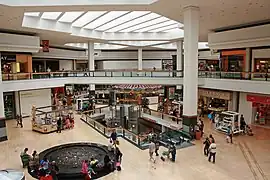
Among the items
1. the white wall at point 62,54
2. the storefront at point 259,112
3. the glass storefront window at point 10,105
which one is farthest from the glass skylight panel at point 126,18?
the white wall at point 62,54

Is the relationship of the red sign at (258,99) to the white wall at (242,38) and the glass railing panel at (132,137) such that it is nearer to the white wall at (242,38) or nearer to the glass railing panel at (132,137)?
the white wall at (242,38)

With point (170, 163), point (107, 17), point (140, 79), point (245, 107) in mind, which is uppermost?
point (107, 17)

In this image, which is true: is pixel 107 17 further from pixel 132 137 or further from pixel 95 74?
pixel 132 137

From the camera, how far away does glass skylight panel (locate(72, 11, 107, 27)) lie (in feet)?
60.8

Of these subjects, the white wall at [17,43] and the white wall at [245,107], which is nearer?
the white wall at [245,107]

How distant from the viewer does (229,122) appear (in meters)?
17.1

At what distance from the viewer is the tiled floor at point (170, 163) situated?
10.7 metres

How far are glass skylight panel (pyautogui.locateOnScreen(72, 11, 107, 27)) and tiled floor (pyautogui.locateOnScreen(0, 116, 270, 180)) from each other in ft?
29.1

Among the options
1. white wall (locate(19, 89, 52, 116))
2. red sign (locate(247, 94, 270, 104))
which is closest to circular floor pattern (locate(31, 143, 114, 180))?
red sign (locate(247, 94, 270, 104))

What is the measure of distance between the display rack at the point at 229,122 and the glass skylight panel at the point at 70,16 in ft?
41.9

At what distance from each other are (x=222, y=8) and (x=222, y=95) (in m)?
9.01

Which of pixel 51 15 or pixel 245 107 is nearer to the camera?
pixel 51 15

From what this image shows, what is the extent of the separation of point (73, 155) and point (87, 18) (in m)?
11.9

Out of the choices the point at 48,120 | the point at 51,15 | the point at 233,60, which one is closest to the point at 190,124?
the point at 233,60
